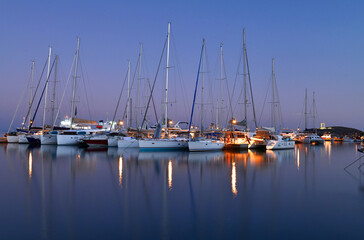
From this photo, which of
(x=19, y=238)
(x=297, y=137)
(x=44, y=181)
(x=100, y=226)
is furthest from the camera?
(x=297, y=137)

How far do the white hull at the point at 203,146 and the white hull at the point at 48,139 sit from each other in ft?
80.4

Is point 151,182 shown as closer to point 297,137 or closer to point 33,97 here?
point 33,97

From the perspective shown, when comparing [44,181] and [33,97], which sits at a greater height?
[33,97]

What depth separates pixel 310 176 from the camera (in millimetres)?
20203

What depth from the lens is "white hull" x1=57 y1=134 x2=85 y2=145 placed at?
45.8 metres

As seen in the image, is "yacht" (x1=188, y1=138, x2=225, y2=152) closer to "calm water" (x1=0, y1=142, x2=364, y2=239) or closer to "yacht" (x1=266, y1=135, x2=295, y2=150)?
"yacht" (x1=266, y1=135, x2=295, y2=150)

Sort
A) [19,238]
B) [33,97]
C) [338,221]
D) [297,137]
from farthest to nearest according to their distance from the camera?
[297,137] → [33,97] → [338,221] → [19,238]

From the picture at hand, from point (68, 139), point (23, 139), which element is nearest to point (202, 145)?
point (68, 139)

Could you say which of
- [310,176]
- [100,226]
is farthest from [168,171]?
[100,226]

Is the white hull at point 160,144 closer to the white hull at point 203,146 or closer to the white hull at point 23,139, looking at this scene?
the white hull at point 203,146

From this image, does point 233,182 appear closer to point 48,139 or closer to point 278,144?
point 278,144

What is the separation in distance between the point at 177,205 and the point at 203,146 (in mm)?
24597

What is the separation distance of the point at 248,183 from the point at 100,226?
985 centimetres

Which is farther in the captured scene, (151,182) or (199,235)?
(151,182)
